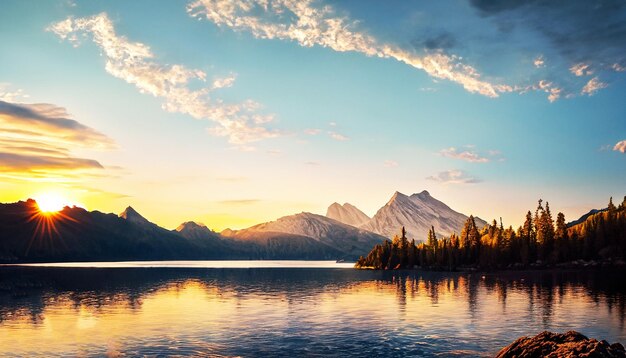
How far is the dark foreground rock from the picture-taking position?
2895cm

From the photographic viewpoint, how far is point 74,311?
249 feet

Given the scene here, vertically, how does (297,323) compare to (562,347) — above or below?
below

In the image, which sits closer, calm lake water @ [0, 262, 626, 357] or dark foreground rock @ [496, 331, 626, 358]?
dark foreground rock @ [496, 331, 626, 358]

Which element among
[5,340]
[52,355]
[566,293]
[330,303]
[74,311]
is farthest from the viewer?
[566,293]

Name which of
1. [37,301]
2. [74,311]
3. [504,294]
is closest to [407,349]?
[74,311]

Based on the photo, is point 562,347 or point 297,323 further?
point 297,323

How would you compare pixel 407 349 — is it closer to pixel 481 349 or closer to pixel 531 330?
pixel 481 349

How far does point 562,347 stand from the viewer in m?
31.1

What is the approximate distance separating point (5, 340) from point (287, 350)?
31.2 metres

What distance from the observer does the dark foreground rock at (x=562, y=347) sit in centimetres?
2895

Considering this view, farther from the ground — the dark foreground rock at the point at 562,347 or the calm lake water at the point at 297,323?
the dark foreground rock at the point at 562,347

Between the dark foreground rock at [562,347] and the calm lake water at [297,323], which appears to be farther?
the calm lake water at [297,323]

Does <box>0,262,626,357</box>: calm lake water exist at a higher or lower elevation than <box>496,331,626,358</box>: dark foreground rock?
lower

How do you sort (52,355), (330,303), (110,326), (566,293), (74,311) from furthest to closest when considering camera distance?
(566,293), (330,303), (74,311), (110,326), (52,355)
